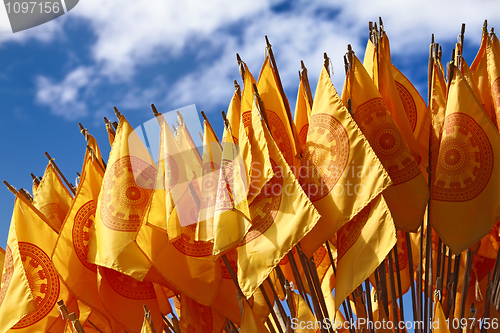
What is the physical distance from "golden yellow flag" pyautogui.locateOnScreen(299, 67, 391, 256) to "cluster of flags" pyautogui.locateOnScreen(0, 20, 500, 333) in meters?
0.01

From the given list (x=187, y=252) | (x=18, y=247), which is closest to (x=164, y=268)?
(x=187, y=252)

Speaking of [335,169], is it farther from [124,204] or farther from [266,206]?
[124,204]

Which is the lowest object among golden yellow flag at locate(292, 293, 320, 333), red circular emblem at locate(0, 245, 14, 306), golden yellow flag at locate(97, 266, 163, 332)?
golden yellow flag at locate(292, 293, 320, 333)

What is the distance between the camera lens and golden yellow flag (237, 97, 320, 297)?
5051 mm

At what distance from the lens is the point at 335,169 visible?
17.4 ft

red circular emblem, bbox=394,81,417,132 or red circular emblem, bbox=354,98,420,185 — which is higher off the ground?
red circular emblem, bbox=394,81,417,132

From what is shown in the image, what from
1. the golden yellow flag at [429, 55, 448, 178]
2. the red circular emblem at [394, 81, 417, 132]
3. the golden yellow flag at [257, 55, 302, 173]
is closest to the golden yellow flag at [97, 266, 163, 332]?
the golden yellow flag at [257, 55, 302, 173]

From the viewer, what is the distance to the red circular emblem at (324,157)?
5316 mm

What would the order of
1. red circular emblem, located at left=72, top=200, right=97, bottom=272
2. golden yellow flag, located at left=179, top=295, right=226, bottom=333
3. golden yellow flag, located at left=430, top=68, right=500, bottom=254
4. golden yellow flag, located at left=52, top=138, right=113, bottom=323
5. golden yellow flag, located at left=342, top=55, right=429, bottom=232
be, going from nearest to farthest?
golden yellow flag, located at left=430, top=68, right=500, bottom=254
golden yellow flag, located at left=342, top=55, right=429, bottom=232
golden yellow flag, located at left=52, top=138, right=113, bottom=323
red circular emblem, located at left=72, top=200, right=97, bottom=272
golden yellow flag, located at left=179, top=295, right=226, bottom=333

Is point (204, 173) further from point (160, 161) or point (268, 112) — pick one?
point (268, 112)

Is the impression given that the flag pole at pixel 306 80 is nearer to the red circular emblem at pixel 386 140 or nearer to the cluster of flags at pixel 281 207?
the cluster of flags at pixel 281 207

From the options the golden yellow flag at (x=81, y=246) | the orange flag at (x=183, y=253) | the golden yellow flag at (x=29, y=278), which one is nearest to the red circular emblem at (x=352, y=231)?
the orange flag at (x=183, y=253)

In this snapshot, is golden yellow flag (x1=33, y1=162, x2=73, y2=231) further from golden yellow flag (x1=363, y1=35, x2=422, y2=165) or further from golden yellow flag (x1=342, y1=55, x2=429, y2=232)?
golden yellow flag (x1=363, y1=35, x2=422, y2=165)

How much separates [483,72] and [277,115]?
85.9 inches
